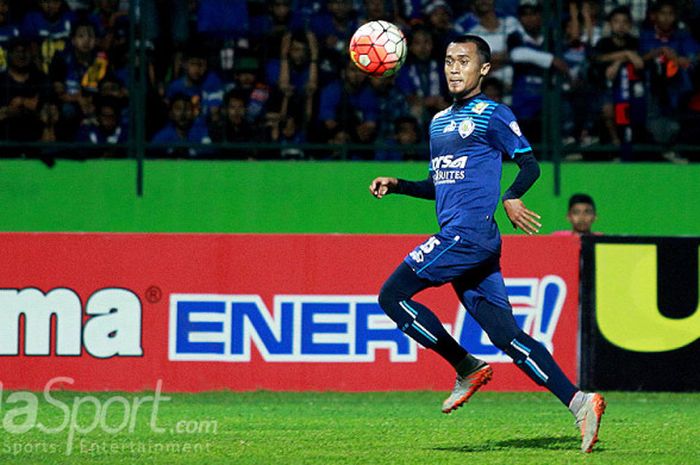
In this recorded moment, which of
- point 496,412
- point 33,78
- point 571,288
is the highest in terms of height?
point 33,78

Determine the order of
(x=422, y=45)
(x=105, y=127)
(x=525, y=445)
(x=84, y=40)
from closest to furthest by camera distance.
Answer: (x=525, y=445), (x=84, y=40), (x=105, y=127), (x=422, y=45)

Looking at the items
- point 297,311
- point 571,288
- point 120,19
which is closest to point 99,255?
point 297,311

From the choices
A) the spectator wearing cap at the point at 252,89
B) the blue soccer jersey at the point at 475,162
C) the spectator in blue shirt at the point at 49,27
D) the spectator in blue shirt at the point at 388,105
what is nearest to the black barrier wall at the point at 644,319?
the spectator in blue shirt at the point at 388,105

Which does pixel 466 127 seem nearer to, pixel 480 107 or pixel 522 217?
pixel 480 107

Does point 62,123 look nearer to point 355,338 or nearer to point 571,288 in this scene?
point 355,338

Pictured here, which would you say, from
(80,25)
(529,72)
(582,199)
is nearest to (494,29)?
(529,72)

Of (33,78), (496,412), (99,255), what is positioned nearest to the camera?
(496,412)

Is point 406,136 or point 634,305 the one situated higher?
point 406,136

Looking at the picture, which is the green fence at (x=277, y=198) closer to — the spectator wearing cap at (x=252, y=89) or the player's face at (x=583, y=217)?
the spectator wearing cap at (x=252, y=89)

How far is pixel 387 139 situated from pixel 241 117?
1490mm

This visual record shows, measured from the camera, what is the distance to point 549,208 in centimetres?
1370

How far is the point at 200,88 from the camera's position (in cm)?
1341

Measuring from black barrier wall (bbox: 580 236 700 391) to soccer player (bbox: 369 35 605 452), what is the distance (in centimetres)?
422

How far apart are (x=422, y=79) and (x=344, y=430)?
5713 millimetres
